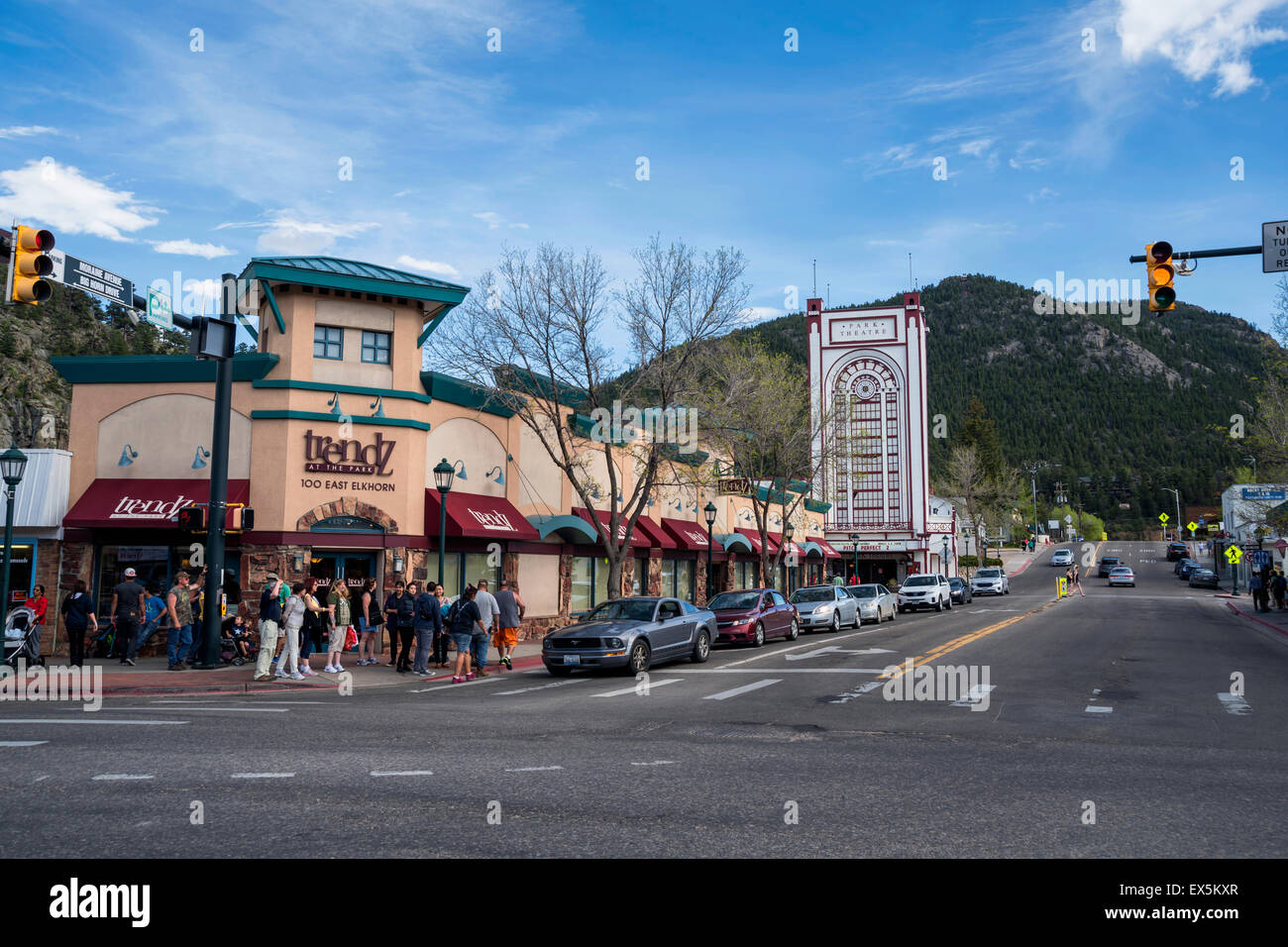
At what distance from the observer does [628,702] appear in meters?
13.0

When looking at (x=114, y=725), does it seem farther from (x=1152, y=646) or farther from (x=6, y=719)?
(x=1152, y=646)

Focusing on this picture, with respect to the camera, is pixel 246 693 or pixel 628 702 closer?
pixel 628 702

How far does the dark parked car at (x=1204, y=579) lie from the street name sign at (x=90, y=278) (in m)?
64.5

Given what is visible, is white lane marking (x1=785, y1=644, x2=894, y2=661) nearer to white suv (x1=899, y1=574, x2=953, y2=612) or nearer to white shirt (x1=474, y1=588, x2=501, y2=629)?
white shirt (x1=474, y1=588, x2=501, y2=629)

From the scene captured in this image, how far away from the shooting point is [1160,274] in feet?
40.8

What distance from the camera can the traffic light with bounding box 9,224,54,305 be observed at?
1010cm

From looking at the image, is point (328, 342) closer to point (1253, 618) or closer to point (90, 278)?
point (90, 278)

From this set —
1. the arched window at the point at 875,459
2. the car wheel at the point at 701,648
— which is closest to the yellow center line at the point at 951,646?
the car wheel at the point at 701,648

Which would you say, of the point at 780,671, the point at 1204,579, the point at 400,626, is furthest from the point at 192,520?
the point at 1204,579

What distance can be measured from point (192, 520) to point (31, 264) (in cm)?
763

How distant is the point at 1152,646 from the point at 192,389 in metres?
23.4

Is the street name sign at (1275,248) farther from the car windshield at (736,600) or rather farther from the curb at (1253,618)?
the curb at (1253,618)
